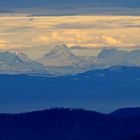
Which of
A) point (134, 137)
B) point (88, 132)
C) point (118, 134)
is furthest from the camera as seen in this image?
point (88, 132)

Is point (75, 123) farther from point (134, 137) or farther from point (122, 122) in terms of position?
point (134, 137)

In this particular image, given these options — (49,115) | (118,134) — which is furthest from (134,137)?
(49,115)

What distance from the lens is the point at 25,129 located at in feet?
579

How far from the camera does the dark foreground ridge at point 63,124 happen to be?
16912 centimetres

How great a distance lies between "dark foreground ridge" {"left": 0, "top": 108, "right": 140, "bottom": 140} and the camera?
169125mm

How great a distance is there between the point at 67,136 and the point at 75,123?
3.31 meters

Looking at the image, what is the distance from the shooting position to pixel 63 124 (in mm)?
178000

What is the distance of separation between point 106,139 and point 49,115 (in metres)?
21.5

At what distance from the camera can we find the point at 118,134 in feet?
528

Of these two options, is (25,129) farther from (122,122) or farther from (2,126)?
(122,122)

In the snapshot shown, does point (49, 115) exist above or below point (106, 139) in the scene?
above

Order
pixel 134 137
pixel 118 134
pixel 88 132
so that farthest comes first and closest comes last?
1. pixel 88 132
2. pixel 118 134
3. pixel 134 137

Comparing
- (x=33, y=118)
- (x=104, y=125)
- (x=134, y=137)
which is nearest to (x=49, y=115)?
(x=33, y=118)

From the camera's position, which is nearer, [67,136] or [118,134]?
[118,134]
